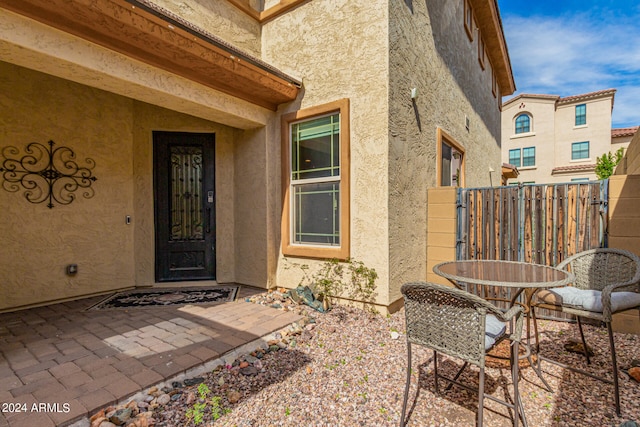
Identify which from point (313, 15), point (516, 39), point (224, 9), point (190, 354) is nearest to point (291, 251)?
point (190, 354)

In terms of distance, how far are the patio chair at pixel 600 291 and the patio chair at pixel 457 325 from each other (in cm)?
91

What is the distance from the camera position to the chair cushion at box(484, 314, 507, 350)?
2.00 m

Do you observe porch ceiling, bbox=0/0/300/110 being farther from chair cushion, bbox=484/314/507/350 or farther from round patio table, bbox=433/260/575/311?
chair cushion, bbox=484/314/507/350

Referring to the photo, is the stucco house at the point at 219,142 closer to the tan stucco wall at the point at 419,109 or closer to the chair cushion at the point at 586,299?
the tan stucco wall at the point at 419,109

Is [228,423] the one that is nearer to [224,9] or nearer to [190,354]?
[190,354]

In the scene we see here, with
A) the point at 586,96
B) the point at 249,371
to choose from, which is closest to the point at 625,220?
the point at 249,371

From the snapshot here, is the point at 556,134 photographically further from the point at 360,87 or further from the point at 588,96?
the point at 360,87

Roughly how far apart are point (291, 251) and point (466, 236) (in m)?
2.84

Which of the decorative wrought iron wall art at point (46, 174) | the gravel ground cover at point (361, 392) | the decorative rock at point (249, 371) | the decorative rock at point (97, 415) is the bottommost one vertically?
the gravel ground cover at point (361, 392)

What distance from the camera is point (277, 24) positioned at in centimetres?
512

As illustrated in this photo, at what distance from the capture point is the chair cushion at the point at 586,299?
248cm

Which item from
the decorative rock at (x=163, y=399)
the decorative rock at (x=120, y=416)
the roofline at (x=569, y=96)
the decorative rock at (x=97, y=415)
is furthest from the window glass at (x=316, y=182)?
the roofline at (x=569, y=96)

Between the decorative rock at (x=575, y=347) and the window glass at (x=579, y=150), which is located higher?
the window glass at (x=579, y=150)

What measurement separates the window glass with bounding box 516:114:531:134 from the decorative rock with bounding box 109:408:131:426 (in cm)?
3001
